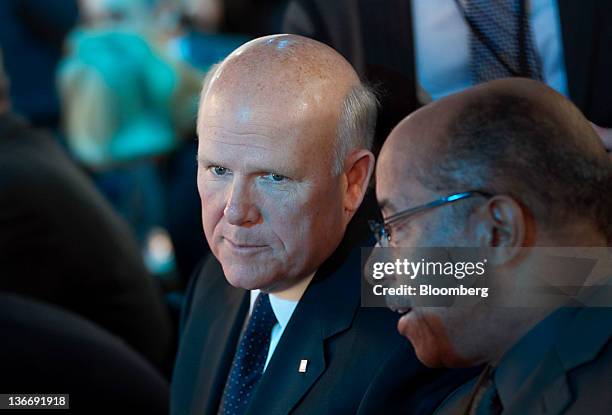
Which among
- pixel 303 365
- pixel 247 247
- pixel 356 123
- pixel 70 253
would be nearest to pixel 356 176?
pixel 356 123

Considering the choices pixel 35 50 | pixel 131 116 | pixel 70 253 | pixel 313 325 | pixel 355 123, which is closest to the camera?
pixel 355 123

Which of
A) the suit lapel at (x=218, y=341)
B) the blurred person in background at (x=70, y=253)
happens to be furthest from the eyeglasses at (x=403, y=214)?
the blurred person in background at (x=70, y=253)

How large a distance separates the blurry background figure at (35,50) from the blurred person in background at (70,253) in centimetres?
223

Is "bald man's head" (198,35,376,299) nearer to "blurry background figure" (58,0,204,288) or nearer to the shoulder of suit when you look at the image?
the shoulder of suit

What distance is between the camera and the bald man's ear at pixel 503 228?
1140 millimetres

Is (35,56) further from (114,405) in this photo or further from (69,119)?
(114,405)

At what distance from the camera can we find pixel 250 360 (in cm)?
157

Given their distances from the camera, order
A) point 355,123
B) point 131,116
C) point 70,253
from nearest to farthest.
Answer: point 355,123 → point 70,253 → point 131,116

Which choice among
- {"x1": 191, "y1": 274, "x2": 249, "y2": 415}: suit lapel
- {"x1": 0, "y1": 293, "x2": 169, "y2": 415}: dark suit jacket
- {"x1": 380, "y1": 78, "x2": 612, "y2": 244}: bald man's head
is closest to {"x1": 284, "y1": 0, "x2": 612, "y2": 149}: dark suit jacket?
{"x1": 380, "y1": 78, "x2": 612, "y2": 244}: bald man's head

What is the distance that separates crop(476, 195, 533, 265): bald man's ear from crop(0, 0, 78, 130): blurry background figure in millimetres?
4046

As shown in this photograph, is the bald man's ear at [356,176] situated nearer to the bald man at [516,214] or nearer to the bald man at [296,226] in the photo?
the bald man at [296,226]

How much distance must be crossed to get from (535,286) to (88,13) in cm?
409

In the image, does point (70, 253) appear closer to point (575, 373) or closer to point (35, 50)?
point (575, 373)

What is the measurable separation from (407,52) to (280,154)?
1.32 feet
